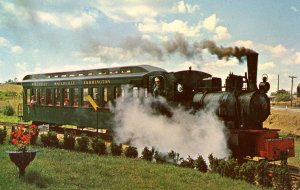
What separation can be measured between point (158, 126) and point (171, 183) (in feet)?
16.9

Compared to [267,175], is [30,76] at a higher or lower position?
higher

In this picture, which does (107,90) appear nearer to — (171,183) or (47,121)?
(47,121)

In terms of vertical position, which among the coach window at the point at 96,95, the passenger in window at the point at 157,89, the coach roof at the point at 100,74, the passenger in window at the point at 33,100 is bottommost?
the passenger in window at the point at 33,100

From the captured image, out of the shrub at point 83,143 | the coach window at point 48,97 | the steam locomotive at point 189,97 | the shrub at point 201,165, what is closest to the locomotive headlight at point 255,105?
the steam locomotive at point 189,97

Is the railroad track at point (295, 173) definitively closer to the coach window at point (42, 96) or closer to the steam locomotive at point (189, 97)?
the steam locomotive at point (189, 97)

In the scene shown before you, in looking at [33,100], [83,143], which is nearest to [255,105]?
[83,143]

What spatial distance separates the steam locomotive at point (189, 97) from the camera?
12.3 m

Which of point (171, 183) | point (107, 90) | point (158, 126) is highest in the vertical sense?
point (107, 90)

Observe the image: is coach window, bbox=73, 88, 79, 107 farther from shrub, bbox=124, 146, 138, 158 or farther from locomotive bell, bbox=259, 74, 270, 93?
locomotive bell, bbox=259, 74, 270, 93

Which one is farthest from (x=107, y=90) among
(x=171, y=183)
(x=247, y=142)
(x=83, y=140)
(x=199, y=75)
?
(x=171, y=183)

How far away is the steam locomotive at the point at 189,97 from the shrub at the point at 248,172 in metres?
1.53

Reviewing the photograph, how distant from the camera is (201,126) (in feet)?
43.7

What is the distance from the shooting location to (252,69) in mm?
12570

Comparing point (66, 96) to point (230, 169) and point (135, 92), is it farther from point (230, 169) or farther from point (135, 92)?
point (230, 169)
